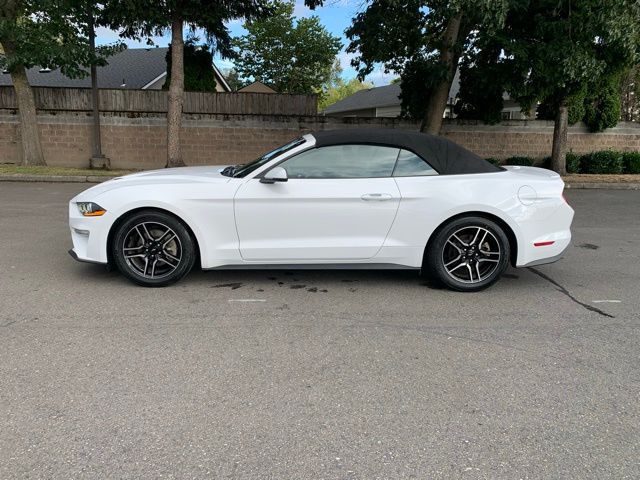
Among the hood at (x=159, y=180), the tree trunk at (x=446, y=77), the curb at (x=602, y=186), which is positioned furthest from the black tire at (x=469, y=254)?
the curb at (x=602, y=186)

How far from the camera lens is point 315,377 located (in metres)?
3.16

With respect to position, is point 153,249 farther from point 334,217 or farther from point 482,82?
point 482,82

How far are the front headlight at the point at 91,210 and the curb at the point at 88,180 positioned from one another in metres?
9.04

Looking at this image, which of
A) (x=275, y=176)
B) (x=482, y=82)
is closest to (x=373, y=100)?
(x=482, y=82)

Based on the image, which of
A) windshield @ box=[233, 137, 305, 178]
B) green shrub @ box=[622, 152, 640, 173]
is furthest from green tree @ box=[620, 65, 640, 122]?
windshield @ box=[233, 137, 305, 178]

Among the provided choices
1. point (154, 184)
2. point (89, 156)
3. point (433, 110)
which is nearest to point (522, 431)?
point (154, 184)

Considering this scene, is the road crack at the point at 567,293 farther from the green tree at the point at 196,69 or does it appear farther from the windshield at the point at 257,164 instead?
the green tree at the point at 196,69

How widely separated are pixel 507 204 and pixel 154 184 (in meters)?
3.38

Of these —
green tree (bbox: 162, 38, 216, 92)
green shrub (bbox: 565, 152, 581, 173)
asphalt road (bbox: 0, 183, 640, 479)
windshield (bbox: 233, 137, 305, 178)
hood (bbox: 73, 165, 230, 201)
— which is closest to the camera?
asphalt road (bbox: 0, 183, 640, 479)

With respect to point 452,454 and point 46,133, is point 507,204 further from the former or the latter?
point 46,133

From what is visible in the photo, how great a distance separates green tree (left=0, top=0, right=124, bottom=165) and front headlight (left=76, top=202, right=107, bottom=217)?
11.3 metres

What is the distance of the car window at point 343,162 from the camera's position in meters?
4.74

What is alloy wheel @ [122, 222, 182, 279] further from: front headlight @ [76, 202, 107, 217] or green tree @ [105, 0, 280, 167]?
green tree @ [105, 0, 280, 167]

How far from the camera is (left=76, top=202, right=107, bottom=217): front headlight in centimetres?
459
